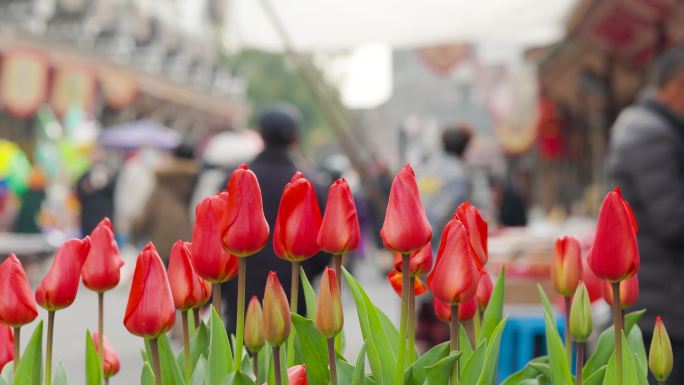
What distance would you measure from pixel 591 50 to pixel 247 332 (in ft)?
25.9

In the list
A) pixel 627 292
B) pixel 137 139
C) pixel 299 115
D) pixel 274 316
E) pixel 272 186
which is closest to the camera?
pixel 274 316

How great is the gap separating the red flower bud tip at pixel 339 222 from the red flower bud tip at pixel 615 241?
0.29 metres

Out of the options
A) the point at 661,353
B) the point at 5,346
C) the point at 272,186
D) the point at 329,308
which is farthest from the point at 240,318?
the point at 272,186

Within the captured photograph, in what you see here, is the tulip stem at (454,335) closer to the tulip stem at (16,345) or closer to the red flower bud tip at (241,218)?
the red flower bud tip at (241,218)

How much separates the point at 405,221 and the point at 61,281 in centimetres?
43

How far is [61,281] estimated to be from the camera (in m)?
1.22

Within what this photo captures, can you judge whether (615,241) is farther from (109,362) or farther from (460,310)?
(109,362)

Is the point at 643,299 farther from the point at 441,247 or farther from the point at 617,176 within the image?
the point at 441,247

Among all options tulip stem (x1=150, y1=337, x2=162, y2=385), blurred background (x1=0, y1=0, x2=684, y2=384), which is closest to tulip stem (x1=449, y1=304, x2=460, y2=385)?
tulip stem (x1=150, y1=337, x2=162, y2=385)

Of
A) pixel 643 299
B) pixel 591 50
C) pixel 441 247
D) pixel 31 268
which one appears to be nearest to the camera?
pixel 441 247

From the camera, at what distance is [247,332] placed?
117 cm

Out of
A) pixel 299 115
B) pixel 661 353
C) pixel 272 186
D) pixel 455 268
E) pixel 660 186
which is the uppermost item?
pixel 299 115

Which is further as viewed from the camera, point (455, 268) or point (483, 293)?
point (483, 293)

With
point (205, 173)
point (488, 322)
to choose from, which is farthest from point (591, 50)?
point (488, 322)
